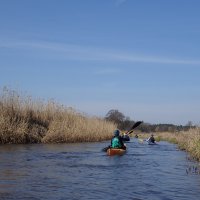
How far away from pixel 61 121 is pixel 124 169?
15.3 meters

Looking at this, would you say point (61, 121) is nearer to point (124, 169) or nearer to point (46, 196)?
point (124, 169)

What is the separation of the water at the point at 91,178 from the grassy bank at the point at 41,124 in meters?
5.84

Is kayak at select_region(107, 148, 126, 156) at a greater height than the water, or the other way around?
kayak at select_region(107, 148, 126, 156)

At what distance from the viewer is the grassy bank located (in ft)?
90.3

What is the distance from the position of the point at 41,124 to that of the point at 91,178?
1708 cm

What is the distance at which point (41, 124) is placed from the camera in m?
31.3

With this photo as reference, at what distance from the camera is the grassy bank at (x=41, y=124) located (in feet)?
90.3

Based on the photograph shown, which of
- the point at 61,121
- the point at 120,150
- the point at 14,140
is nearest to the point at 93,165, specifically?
the point at 120,150

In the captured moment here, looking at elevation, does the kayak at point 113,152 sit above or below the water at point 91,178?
above

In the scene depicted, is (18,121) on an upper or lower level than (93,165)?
upper

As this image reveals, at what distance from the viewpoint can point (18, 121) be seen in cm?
2834

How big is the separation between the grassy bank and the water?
230 inches

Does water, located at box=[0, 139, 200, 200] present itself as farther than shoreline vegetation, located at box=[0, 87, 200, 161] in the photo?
No

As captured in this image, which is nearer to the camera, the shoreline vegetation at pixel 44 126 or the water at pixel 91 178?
the water at pixel 91 178
